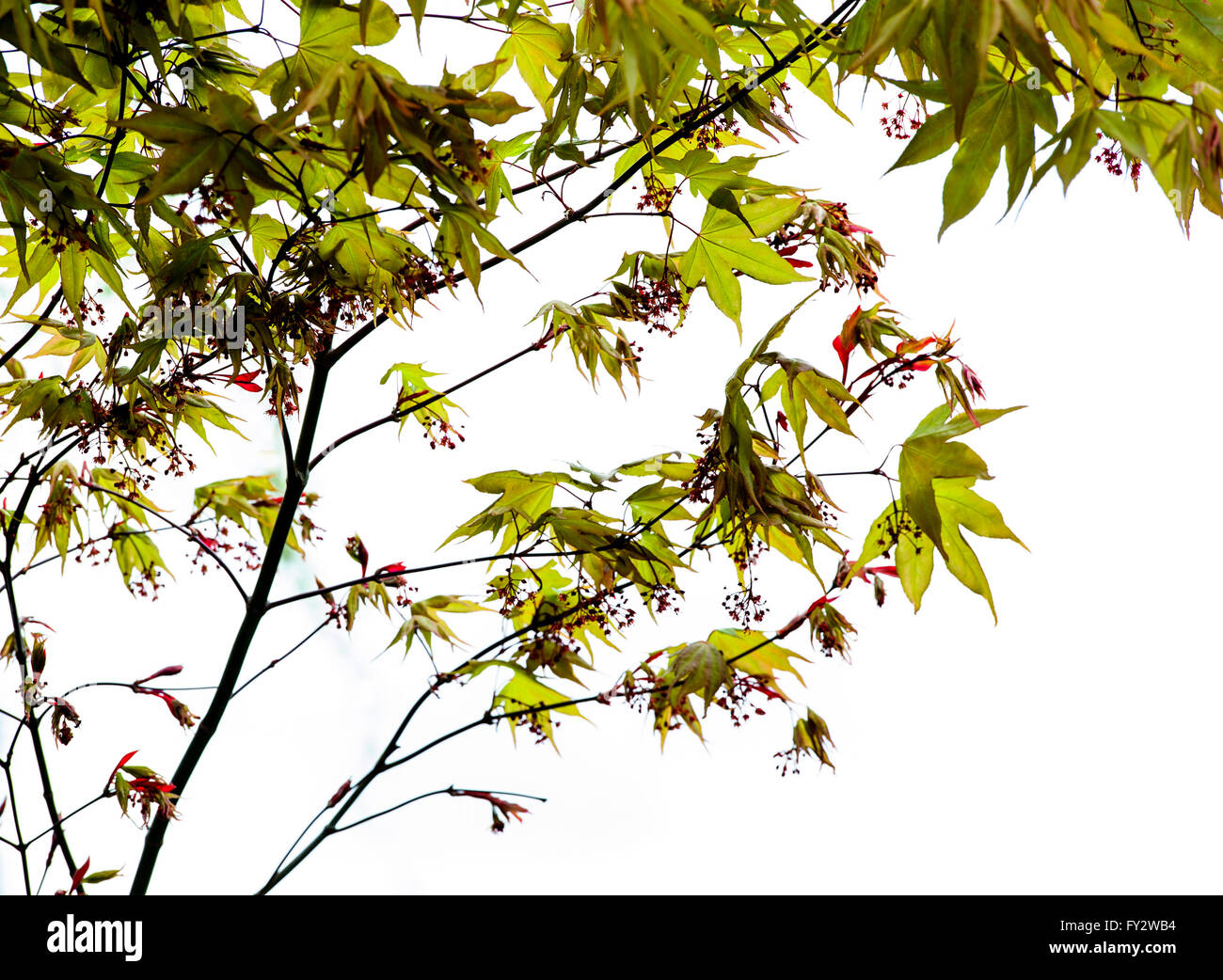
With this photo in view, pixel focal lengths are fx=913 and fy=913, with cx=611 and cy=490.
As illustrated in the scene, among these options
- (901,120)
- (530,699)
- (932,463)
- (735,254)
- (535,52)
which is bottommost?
(530,699)

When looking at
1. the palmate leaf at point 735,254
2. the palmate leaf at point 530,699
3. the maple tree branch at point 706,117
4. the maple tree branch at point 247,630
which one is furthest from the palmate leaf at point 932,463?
the maple tree branch at point 247,630

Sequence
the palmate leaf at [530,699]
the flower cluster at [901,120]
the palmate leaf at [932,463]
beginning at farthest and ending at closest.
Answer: the palmate leaf at [530,699]
the flower cluster at [901,120]
the palmate leaf at [932,463]

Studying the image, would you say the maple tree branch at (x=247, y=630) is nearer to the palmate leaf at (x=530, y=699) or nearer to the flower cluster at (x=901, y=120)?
the palmate leaf at (x=530, y=699)

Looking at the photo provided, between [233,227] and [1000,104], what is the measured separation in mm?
615

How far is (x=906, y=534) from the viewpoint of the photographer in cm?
75

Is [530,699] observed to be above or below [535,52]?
below

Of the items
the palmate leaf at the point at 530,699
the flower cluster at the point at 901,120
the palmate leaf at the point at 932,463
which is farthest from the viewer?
the palmate leaf at the point at 530,699

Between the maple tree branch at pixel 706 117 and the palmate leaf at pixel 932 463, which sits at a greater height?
the maple tree branch at pixel 706 117

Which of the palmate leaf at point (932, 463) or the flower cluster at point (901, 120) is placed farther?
the flower cluster at point (901, 120)

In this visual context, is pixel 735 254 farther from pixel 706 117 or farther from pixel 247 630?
pixel 247 630

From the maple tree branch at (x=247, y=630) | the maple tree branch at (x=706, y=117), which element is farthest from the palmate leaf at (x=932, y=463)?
the maple tree branch at (x=247, y=630)

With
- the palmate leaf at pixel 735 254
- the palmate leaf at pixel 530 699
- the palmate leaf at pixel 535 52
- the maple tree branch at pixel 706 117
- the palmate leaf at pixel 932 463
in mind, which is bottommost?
the palmate leaf at pixel 530 699

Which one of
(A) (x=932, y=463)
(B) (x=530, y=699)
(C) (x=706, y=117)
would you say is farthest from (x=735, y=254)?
(B) (x=530, y=699)
